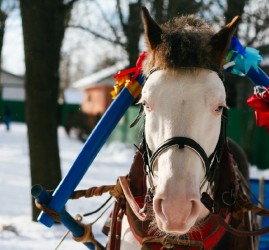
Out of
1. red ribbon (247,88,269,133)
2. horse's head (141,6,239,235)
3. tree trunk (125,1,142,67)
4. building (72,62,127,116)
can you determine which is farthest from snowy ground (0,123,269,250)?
building (72,62,127,116)

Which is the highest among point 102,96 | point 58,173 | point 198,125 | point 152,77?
point 152,77

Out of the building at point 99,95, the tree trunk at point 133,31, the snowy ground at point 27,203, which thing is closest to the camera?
the snowy ground at point 27,203

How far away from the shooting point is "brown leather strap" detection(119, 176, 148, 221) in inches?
90.1

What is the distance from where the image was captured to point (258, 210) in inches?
98.3

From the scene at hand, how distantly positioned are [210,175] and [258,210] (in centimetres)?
49

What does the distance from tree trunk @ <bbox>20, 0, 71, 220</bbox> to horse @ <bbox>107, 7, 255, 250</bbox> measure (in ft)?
13.2

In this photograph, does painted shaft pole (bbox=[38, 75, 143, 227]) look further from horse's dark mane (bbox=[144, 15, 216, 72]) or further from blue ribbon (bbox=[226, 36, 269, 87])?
blue ribbon (bbox=[226, 36, 269, 87])

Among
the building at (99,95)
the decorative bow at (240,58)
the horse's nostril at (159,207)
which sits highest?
the decorative bow at (240,58)

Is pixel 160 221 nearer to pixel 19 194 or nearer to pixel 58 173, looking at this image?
pixel 58 173

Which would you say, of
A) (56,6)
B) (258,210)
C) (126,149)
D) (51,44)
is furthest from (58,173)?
(126,149)

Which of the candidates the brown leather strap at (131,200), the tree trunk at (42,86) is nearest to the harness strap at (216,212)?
the brown leather strap at (131,200)

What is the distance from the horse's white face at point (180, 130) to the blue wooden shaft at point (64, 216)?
2.61 ft

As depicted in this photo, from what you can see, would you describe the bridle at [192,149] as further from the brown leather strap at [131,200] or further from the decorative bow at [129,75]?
the decorative bow at [129,75]

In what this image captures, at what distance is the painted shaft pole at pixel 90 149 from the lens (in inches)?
104
